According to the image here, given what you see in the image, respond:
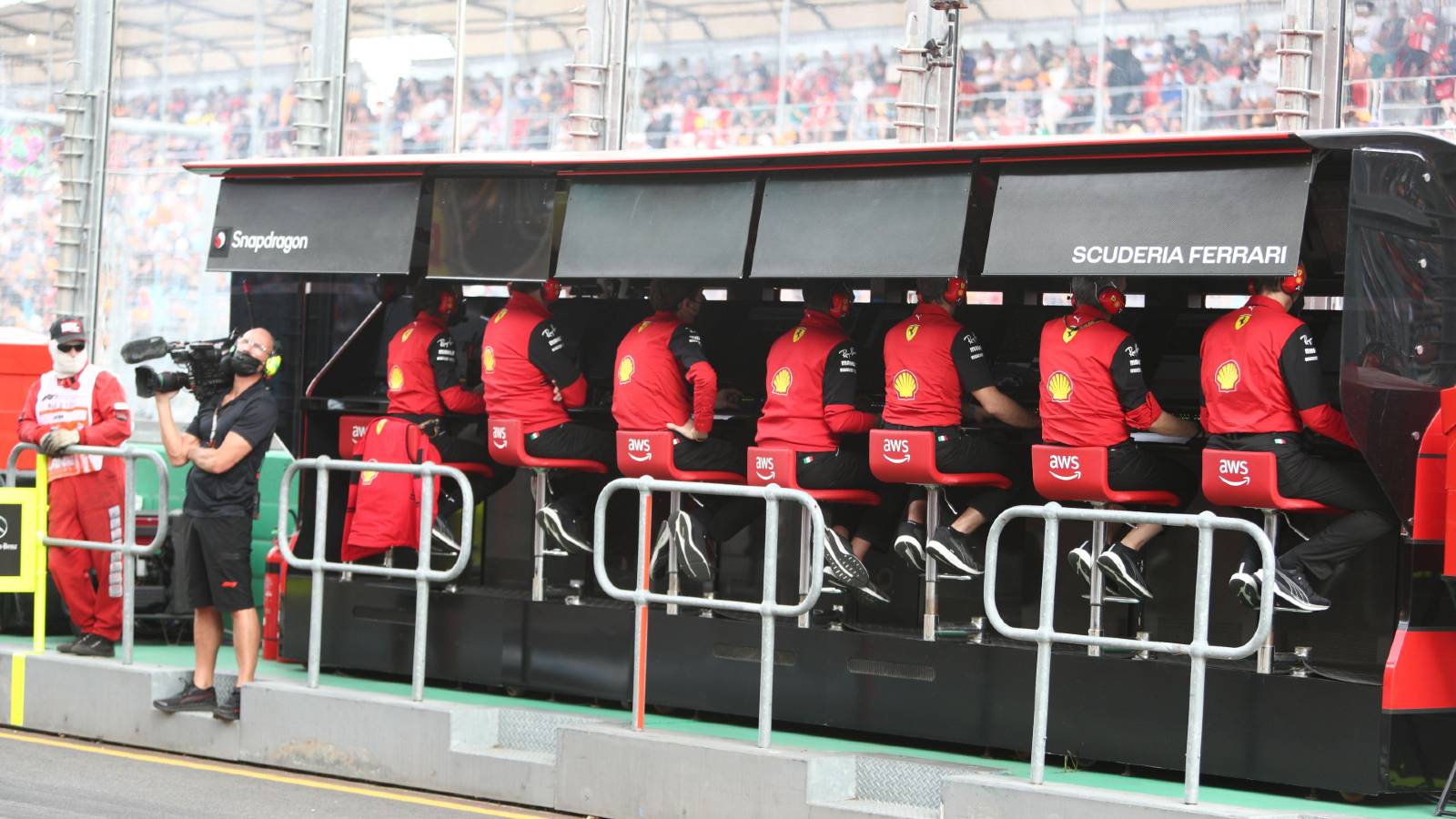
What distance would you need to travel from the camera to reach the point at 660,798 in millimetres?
7336

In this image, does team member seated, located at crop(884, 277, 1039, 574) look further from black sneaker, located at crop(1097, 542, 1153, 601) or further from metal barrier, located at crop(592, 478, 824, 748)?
metal barrier, located at crop(592, 478, 824, 748)

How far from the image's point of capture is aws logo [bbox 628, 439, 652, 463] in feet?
28.0

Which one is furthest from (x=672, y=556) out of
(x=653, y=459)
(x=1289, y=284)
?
(x=1289, y=284)

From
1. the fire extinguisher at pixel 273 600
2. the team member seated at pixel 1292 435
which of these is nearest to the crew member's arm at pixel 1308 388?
the team member seated at pixel 1292 435

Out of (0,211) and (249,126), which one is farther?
(0,211)

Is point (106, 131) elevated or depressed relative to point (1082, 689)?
elevated

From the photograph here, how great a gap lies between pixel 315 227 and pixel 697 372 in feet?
7.14

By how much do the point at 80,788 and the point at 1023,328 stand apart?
4669 millimetres

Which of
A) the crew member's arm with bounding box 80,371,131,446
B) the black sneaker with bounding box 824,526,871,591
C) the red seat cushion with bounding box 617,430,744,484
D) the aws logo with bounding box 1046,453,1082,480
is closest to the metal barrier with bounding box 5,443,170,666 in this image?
the crew member's arm with bounding box 80,371,131,446

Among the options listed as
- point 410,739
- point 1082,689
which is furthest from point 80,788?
point 1082,689

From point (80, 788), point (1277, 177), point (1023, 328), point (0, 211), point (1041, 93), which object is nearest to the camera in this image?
point (1277, 177)

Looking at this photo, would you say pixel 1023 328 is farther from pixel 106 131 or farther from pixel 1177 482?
pixel 106 131

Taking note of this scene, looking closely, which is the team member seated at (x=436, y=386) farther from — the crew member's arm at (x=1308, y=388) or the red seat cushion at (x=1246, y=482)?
the crew member's arm at (x=1308, y=388)

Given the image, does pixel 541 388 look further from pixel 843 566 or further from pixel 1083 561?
pixel 1083 561
